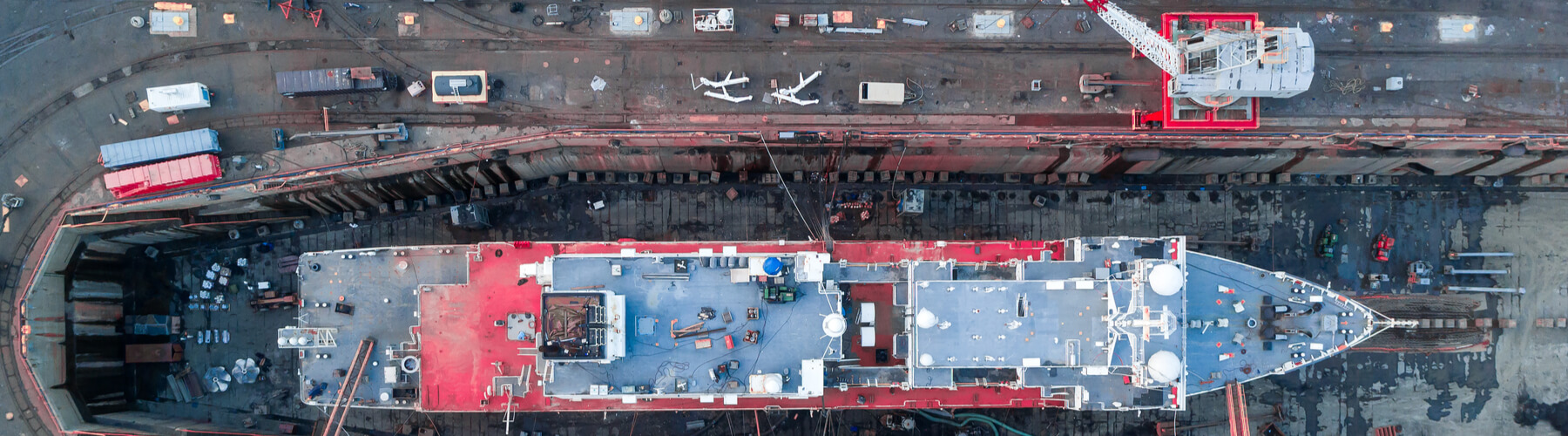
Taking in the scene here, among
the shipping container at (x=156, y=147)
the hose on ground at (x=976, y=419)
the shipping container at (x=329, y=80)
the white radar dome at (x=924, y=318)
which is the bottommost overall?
the hose on ground at (x=976, y=419)

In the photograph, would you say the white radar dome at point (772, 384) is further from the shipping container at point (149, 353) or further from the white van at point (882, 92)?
the shipping container at point (149, 353)

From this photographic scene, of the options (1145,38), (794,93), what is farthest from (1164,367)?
(794,93)

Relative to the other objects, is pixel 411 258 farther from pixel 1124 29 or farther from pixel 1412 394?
pixel 1412 394

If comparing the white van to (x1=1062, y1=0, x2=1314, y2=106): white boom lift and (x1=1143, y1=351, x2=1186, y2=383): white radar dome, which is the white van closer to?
(x1=1062, y1=0, x2=1314, y2=106): white boom lift

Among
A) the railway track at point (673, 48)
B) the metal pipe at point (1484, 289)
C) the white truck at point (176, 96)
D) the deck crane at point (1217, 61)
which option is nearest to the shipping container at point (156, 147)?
the white truck at point (176, 96)

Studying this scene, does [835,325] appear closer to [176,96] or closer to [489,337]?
[489,337]

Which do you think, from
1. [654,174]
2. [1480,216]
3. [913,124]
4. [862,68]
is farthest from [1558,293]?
[654,174]

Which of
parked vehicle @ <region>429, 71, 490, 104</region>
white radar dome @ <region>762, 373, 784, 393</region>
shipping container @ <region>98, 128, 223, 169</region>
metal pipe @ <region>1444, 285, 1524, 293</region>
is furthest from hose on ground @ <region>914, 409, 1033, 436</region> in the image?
shipping container @ <region>98, 128, 223, 169</region>
